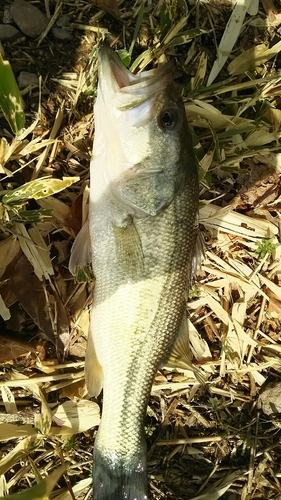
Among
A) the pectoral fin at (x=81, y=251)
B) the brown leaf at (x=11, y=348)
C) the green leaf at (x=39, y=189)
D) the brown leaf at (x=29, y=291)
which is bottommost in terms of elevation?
the brown leaf at (x=11, y=348)

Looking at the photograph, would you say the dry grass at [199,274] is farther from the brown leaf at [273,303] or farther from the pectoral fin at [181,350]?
the pectoral fin at [181,350]

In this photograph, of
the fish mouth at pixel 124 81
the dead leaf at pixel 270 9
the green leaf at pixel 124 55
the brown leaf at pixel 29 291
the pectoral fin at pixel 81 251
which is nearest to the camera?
the fish mouth at pixel 124 81

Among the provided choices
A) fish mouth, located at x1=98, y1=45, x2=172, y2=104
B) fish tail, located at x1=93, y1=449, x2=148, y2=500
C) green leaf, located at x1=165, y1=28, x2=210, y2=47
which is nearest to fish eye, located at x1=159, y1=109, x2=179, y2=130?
fish mouth, located at x1=98, y1=45, x2=172, y2=104

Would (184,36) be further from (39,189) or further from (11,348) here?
(11,348)

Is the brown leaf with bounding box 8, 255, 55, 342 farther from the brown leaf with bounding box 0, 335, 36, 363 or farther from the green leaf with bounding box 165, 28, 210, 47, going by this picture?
the green leaf with bounding box 165, 28, 210, 47

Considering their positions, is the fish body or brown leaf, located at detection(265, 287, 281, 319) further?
brown leaf, located at detection(265, 287, 281, 319)

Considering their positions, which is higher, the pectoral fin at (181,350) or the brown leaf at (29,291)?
the brown leaf at (29,291)

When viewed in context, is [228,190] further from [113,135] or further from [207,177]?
[113,135]

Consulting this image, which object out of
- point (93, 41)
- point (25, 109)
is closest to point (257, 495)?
point (25, 109)

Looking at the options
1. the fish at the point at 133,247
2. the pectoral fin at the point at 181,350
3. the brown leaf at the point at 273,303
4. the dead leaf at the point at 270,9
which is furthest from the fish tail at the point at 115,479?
the dead leaf at the point at 270,9
